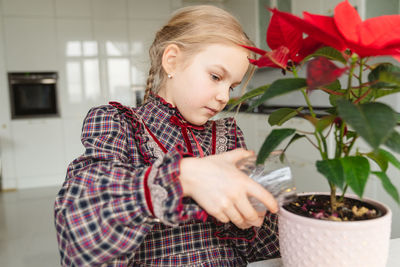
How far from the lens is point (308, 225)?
0.38 metres

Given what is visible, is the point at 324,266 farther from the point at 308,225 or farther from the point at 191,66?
the point at 191,66

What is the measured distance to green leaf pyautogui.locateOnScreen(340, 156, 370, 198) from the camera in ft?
1.06

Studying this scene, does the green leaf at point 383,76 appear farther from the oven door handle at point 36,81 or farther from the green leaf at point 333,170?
the oven door handle at point 36,81

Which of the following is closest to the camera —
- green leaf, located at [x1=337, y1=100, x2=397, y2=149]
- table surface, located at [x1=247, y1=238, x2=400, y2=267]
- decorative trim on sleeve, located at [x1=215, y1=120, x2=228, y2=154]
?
green leaf, located at [x1=337, y1=100, x2=397, y2=149]

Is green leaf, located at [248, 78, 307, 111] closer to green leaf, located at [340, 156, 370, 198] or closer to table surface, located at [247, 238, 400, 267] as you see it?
green leaf, located at [340, 156, 370, 198]

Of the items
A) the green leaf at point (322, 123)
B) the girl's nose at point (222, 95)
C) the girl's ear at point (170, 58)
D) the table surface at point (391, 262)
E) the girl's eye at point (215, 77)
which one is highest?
the girl's ear at point (170, 58)

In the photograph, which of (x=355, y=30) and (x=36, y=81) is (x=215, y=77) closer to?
(x=355, y=30)

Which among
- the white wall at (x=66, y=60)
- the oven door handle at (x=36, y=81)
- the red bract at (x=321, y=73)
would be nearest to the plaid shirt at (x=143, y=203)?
the red bract at (x=321, y=73)

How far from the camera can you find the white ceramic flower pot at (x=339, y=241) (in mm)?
362

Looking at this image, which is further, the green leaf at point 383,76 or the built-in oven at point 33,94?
the built-in oven at point 33,94

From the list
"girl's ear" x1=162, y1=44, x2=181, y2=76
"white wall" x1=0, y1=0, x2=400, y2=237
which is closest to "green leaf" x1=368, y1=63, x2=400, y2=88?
"girl's ear" x1=162, y1=44, x2=181, y2=76

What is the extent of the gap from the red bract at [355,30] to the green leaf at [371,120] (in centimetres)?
7

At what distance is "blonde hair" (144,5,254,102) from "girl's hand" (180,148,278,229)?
1.28 ft

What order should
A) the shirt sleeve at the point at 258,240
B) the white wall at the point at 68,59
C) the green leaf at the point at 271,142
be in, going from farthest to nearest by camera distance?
1. the white wall at the point at 68,59
2. the shirt sleeve at the point at 258,240
3. the green leaf at the point at 271,142
